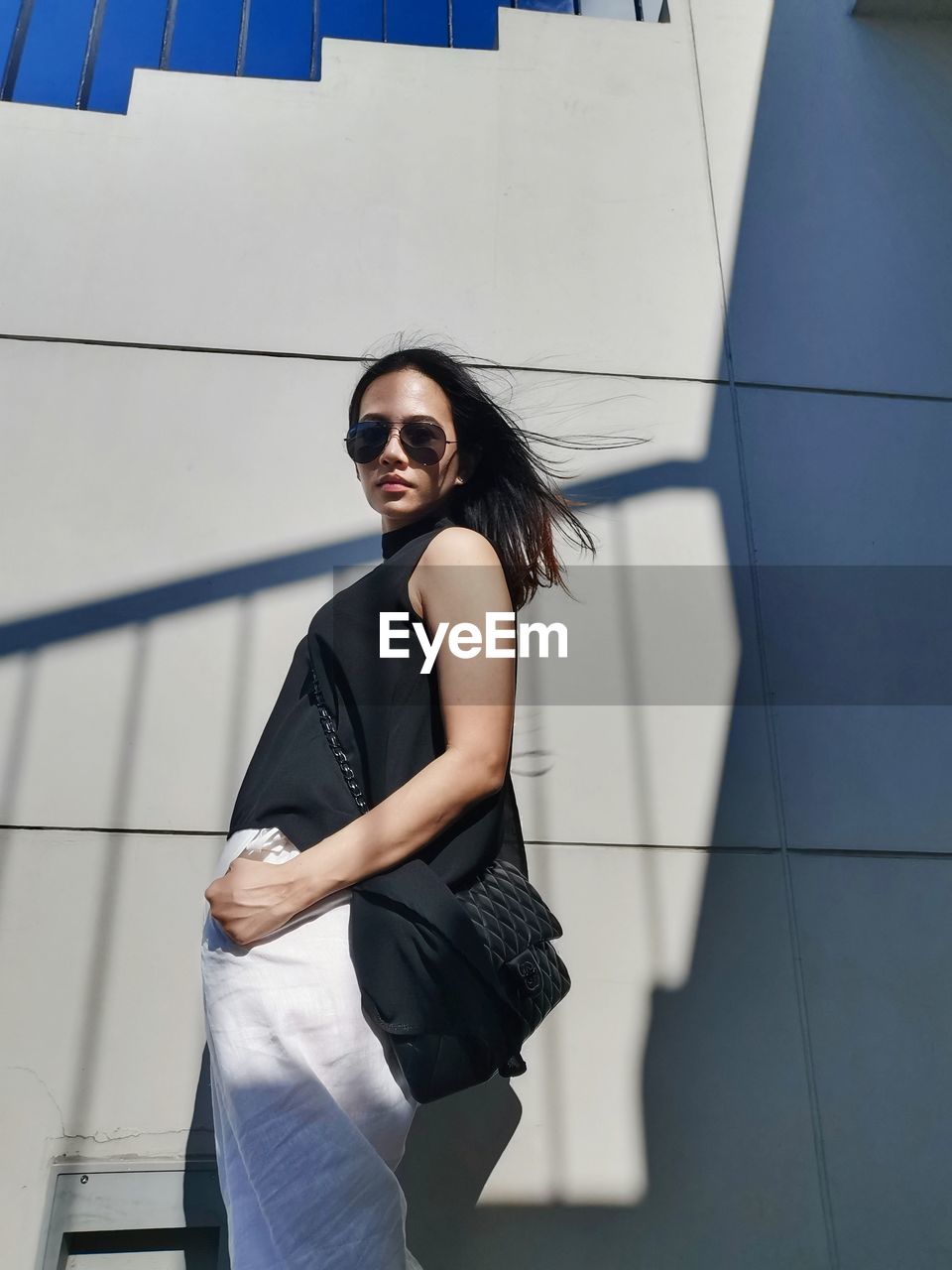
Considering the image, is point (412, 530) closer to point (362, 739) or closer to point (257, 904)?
point (362, 739)

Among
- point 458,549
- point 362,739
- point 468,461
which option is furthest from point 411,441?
point 362,739

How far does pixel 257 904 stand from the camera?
58.5 inches

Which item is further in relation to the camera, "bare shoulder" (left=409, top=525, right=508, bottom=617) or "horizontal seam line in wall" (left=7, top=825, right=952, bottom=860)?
"horizontal seam line in wall" (left=7, top=825, right=952, bottom=860)

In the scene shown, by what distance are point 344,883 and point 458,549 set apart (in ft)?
1.83

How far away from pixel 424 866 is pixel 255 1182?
1.51ft

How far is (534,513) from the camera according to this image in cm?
212

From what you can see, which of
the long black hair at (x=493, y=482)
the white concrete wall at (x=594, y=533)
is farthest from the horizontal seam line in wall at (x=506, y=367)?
the long black hair at (x=493, y=482)

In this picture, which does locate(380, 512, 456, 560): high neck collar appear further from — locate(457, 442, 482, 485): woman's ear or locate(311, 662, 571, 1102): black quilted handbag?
locate(311, 662, 571, 1102): black quilted handbag

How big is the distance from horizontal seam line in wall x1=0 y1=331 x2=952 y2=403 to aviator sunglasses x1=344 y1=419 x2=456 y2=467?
37.5 inches

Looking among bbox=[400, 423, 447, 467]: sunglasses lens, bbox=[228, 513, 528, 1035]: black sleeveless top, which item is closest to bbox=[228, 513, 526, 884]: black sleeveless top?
bbox=[228, 513, 528, 1035]: black sleeveless top

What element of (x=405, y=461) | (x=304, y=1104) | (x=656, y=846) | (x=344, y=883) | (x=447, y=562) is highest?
(x=405, y=461)

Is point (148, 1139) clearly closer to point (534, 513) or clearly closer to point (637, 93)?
point (534, 513)

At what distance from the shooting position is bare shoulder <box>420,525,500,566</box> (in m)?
1.73

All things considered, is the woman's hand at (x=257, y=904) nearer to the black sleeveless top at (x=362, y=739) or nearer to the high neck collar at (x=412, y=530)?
the black sleeveless top at (x=362, y=739)
